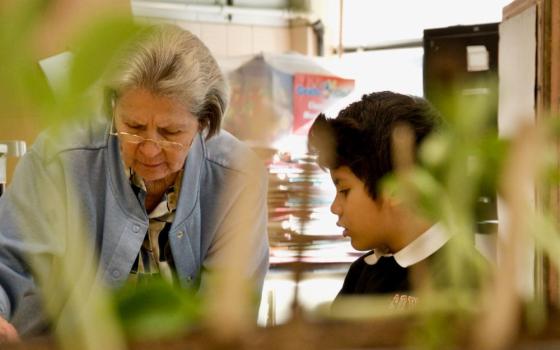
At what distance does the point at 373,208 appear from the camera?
137 cm

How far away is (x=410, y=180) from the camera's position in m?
0.25

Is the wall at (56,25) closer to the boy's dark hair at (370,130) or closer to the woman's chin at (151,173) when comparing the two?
the boy's dark hair at (370,130)

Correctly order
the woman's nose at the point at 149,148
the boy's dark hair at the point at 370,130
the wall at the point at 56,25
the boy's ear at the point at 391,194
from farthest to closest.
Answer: the woman's nose at the point at 149,148 < the boy's dark hair at the point at 370,130 < the boy's ear at the point at 391,194 < the wall at the point at 56,25

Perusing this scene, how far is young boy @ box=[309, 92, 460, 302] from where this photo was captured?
3.06 feet

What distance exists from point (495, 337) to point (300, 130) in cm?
21

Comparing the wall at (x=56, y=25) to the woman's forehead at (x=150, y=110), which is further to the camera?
the woman's forehead at (x=150, y=110)

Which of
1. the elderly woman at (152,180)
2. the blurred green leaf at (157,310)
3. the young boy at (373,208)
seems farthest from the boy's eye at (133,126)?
the blurred green leaf at (157,310)

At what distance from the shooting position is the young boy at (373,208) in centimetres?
93

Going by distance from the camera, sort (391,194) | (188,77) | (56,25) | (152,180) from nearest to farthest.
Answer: (56,25)
(391,194)
(188,77)
(152,180)

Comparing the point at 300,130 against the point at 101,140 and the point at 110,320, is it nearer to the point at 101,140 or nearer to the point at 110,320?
the point at 110,320

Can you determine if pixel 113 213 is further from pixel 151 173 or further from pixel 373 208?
pixel 373 208

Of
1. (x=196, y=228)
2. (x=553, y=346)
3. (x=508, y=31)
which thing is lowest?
(x=196, y=228)

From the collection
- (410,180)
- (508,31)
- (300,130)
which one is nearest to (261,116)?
(410,180)

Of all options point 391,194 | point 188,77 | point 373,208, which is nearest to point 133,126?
point 188,77
